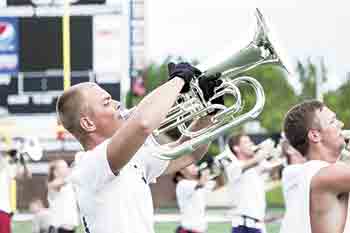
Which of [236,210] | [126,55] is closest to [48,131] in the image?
[126,55]

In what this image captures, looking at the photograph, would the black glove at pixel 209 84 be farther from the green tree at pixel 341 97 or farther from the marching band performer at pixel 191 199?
the green tree at pixel 341 97

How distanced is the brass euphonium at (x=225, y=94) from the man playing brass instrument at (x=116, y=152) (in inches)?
2.8

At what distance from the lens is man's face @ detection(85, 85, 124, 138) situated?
3826mm

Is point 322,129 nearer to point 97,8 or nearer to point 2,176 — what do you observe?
point 2,176

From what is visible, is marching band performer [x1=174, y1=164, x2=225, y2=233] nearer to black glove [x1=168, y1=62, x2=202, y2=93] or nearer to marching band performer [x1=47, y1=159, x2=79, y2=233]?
marching band performer [x1=47, y1=159, x2=79, y2=233]

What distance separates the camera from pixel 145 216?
3715 mm

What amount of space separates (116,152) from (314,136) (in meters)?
0.97

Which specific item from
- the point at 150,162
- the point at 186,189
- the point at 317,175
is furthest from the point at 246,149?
the point at 150,162

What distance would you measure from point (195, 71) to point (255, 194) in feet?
20.8

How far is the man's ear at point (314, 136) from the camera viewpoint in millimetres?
4148

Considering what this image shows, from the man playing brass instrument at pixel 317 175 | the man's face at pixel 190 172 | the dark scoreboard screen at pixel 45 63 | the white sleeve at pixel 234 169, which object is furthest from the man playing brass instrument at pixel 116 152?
the dark scoreboard screen at pixel 45 63

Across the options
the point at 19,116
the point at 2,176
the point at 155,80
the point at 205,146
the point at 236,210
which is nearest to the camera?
the point at 205,146

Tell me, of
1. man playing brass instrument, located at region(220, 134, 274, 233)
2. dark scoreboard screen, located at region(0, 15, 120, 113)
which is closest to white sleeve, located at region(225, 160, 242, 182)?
man playing brass instrument, located at region(220, 134, 274, 233)

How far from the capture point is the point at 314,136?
416 centimetres
